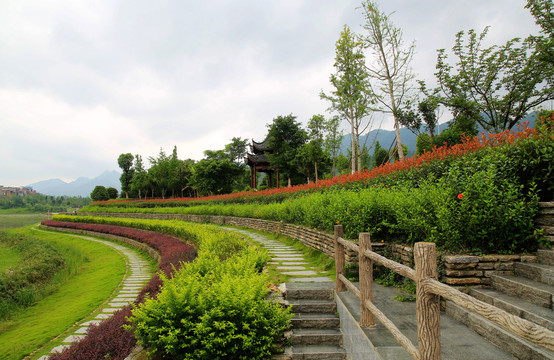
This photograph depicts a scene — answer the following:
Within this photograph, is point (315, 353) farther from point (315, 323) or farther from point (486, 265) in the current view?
point (486, 265)

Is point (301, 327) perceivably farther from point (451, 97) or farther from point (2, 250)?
point (451, 97)

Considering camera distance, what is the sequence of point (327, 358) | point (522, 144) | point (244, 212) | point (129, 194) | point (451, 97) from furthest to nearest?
point (129, 194) → point (451, 97) → point (244, 212) → point (522, 144) → point (327, 358)

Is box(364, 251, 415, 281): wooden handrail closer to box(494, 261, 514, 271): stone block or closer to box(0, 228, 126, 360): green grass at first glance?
box(494, 261, 514, 271): stone block

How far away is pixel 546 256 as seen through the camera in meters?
3.34

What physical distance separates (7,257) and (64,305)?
908 centimetres

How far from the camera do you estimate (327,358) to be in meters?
3.61

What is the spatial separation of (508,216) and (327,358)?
270 cm

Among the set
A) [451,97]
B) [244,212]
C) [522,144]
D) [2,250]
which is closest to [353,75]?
[451,97]

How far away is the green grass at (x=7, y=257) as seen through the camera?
11.6 metres

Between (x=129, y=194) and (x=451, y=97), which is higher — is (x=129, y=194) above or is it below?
below

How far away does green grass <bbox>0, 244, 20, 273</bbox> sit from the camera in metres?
11.6

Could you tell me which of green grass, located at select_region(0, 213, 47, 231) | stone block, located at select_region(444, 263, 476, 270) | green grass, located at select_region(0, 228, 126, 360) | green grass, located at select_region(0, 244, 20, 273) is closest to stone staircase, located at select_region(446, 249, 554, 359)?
stone block, located at select_region(444, 263, 476, 270)

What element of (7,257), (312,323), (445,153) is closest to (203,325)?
(312,323)

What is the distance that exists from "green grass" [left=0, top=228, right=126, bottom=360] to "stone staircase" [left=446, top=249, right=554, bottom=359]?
21.4 feet
